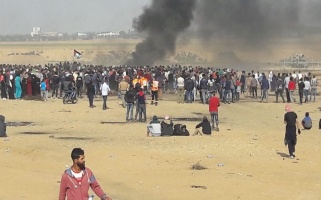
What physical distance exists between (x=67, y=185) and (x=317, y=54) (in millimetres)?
87587

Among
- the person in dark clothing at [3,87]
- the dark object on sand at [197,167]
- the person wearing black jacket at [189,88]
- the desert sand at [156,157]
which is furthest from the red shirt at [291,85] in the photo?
Answer: the dark object on sand at [197,167]

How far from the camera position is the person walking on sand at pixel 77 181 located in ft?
27.1

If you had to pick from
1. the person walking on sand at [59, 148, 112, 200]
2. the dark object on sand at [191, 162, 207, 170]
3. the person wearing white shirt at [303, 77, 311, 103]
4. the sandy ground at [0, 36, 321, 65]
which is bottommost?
the dark object on sand at [191, 162, 207, 170]

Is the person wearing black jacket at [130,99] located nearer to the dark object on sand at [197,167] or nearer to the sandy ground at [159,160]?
the sandy ground at [159,160]

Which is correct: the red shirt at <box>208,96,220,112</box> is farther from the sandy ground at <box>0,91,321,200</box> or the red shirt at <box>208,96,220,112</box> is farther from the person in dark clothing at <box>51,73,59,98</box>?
the person in dark clothing at <box>51,73,59,98</box>

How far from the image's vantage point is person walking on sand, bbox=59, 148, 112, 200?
8.27m

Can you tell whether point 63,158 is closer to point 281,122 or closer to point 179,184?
point 179,184

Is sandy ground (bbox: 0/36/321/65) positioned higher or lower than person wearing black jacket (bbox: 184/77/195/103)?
higher

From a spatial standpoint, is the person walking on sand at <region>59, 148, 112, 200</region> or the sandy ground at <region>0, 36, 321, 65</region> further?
the sandy ground at <region>0, 36, 321, 65</region>

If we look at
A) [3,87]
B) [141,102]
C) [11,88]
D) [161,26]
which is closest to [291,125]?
[141,102]

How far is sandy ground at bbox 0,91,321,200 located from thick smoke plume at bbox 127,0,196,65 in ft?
109

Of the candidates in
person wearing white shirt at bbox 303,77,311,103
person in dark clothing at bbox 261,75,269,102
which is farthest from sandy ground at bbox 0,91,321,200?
person wearing white shirt at bbox 303,77,311,103

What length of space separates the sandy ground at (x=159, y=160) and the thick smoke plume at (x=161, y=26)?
109ft

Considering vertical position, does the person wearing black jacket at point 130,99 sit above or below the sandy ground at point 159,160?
above
